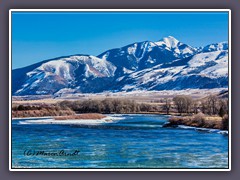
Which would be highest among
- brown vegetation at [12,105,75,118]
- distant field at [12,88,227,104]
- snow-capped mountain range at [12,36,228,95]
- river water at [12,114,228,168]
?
snow-capped mountain range at [12,36,228,95]

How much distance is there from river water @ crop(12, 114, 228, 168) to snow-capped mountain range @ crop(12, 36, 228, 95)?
23.1 inches

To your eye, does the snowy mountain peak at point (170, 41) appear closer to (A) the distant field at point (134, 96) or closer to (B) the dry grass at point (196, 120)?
(A) the distant field at point (134, 96)

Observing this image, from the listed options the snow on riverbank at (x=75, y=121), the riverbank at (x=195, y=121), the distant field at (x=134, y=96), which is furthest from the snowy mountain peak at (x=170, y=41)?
the snow on riverbank at (x=75, y=121)

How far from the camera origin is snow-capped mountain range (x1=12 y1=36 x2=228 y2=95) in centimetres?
918

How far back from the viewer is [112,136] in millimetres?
9188

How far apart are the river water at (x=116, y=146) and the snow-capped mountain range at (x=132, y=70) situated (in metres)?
0.59

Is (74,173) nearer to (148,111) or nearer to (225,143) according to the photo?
(148,111)

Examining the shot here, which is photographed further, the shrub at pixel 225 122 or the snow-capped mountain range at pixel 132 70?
the snow-capped mountain range at pixel 132 70

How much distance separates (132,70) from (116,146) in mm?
1151

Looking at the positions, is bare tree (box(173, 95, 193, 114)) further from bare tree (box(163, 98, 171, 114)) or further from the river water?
the river water

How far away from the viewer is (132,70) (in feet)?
31.2

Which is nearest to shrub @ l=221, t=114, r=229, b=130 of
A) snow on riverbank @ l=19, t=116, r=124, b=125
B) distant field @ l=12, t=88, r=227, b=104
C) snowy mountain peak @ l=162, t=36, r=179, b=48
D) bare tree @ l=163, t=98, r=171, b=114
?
distant field @ l=12, t=88, r=227, b=104

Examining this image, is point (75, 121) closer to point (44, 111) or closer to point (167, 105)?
point (44, 111)

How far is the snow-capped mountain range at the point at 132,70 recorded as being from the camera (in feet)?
30.1
